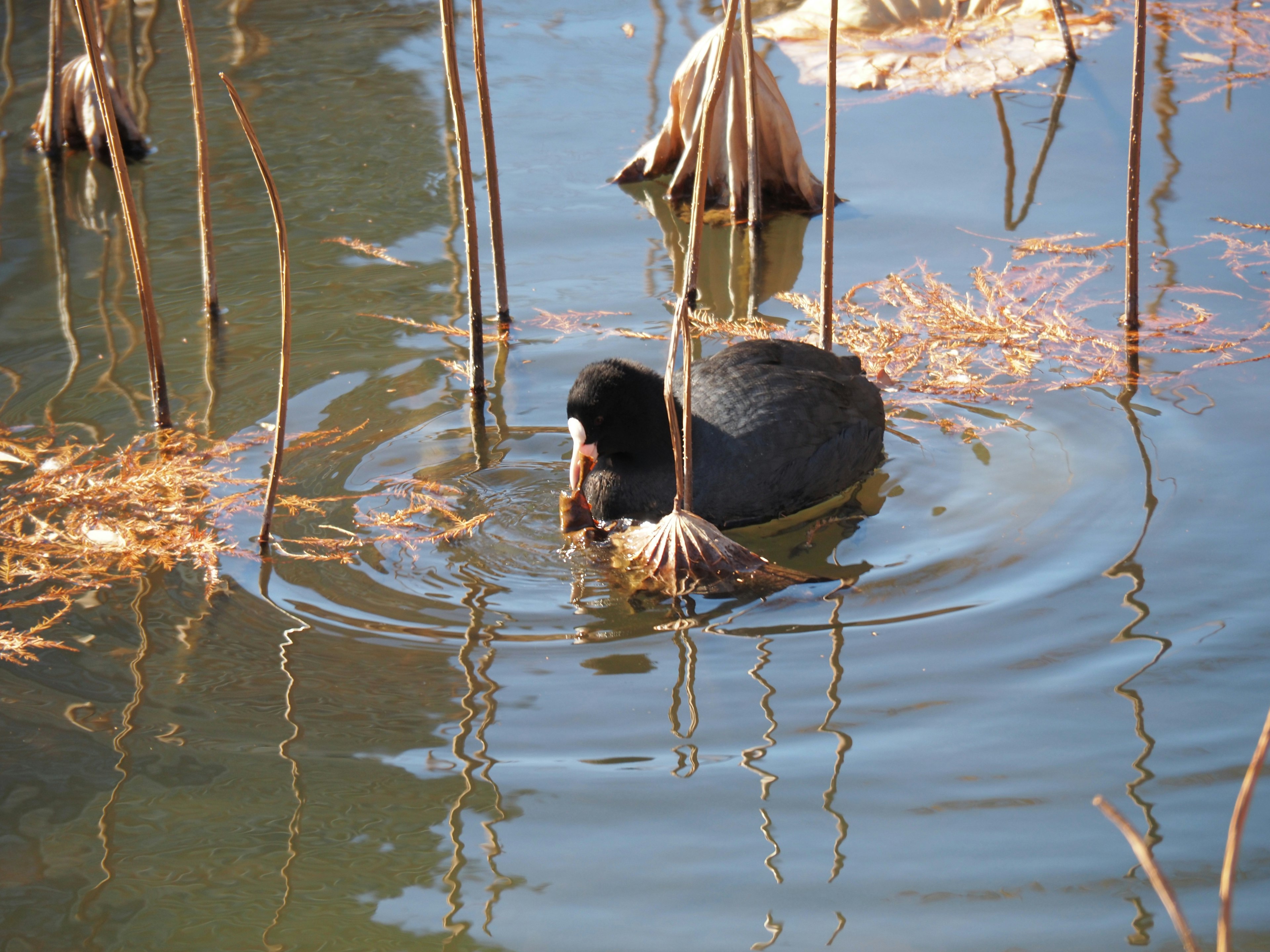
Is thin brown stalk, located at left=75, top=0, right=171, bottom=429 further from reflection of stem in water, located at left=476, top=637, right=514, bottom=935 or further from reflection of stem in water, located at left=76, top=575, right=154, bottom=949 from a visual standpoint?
reflection of stem in water, located at left=476, top=637, right=514, bottom=935

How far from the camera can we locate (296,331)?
16.2ft

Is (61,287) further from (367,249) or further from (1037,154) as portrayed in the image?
(1037,154)

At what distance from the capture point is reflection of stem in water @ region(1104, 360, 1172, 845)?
8.61ft

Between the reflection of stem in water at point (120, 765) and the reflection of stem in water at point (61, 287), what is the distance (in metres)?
1.25

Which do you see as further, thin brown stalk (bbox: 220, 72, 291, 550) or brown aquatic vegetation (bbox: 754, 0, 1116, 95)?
brown aquatic vegetation (bbox: 754, 0, 1116, 95)

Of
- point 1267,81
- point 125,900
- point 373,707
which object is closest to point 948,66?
point 1267,81

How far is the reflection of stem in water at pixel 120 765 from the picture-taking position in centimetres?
240

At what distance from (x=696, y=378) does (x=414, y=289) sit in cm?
186

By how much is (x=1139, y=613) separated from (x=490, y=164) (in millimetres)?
2663

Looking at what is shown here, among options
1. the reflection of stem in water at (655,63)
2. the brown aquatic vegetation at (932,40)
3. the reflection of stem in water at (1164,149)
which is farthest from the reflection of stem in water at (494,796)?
the brown aquatic vegetation at (932,40)

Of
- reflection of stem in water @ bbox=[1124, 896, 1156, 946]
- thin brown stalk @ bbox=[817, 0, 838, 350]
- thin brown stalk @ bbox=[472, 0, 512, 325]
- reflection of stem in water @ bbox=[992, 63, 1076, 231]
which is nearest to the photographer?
reflection of stem in water @ bbox=[1124, 896, 1156, 946]

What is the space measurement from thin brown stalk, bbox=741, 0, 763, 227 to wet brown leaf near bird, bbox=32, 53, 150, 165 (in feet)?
10.9

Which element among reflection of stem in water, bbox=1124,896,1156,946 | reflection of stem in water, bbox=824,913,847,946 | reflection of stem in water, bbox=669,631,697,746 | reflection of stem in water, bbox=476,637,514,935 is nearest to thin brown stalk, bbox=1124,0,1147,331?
reflection of stem in water, bbox=669,631,697,746

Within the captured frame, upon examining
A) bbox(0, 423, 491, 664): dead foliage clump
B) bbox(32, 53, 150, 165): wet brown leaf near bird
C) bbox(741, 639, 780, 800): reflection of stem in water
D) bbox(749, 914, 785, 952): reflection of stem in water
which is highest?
bbox(32, 53, 150, 165): wet brown leaf near bird
